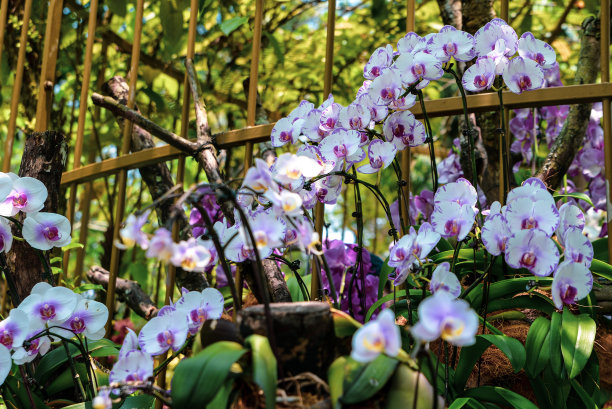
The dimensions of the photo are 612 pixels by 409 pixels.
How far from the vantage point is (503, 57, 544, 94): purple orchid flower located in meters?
1.21

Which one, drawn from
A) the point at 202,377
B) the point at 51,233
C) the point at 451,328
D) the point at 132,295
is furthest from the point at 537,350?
the point at 132,295

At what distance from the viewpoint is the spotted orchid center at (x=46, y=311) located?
3.70 ft

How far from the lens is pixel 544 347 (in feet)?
3.76

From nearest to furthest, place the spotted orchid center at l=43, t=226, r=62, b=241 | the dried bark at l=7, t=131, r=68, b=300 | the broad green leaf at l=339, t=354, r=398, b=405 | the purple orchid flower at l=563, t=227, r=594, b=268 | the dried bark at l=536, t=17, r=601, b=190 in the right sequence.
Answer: the broad green leaf at l=339, t=354, r=398, b=405, the purple orchid flower at l=563, t=227, r=594, b=268, the spotted orchid center at l=43, t=226, r=62, b=241, the dried bark at l=7, t=131, r=68, b=300, the dried bark at l=536, t=17, r=601, b=190

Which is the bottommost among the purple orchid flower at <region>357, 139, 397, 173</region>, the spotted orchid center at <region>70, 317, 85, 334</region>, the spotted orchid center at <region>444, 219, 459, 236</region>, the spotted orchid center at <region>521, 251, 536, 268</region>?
the spotted orchid center at <region>70, 317, 85, 334</region>

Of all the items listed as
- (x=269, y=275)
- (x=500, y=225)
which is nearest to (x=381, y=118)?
(x=500, y=225)

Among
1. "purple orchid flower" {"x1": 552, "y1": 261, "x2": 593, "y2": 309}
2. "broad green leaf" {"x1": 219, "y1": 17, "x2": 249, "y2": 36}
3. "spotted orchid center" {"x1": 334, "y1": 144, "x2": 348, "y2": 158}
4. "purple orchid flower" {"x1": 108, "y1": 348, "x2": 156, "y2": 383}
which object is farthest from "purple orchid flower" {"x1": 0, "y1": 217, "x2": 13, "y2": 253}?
"broad green leaf" {"x1": 219, "y1": 17, "x2": 249, "y2": 36}

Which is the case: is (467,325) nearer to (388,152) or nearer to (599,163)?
(388,152)

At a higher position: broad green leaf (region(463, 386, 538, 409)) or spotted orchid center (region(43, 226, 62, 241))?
spotted orchid center (region(43, 226, 62, 241))

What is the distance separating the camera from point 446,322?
2.27ft

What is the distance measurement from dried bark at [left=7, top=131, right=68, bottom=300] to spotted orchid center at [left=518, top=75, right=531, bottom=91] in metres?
1.09

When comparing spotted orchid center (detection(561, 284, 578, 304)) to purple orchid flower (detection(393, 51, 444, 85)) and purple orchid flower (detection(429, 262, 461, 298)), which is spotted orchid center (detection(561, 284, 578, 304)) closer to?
purple orchid flower (detection(429, 262, 461, 298))

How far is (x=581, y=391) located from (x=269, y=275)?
0.67 metres

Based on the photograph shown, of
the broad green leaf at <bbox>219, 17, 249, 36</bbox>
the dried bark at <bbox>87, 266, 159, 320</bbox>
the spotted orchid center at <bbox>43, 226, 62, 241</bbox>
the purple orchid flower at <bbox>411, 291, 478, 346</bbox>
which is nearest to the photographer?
the purple orchid flower at <bbox>411, 291, 478, 346</bbox>
